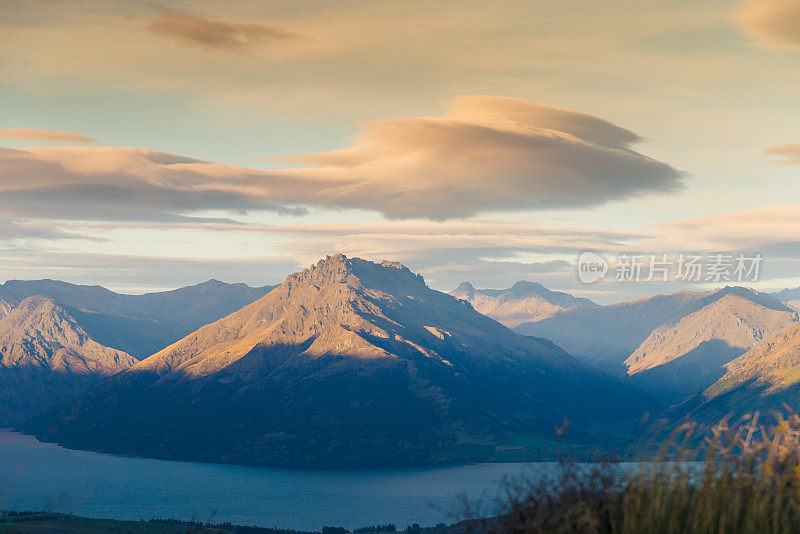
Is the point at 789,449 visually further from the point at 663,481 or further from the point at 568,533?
the point at 568,533

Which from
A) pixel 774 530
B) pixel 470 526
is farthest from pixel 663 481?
pixel 470 526

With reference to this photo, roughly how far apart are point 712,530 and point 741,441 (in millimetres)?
2834

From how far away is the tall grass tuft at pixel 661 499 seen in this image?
13852 millimetres

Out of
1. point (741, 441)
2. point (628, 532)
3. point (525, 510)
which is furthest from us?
point (741, 441)

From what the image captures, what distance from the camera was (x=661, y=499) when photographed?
562 inches

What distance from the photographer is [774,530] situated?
45.5 ft

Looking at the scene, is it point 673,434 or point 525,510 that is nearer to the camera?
point 673,434

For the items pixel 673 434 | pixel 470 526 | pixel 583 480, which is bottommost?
pixel 470 526

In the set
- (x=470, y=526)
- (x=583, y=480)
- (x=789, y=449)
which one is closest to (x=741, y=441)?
(x=789, y=449)

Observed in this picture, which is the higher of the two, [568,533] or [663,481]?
[663,481]

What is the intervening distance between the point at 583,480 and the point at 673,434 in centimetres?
254

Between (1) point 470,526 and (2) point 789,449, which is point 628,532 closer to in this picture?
(1) point 470,526

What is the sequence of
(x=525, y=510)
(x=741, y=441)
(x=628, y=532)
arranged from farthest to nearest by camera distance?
(x=741, y=441) → (x=525, y=510) → (x=628, y=532)

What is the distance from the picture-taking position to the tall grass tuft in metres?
13.9
